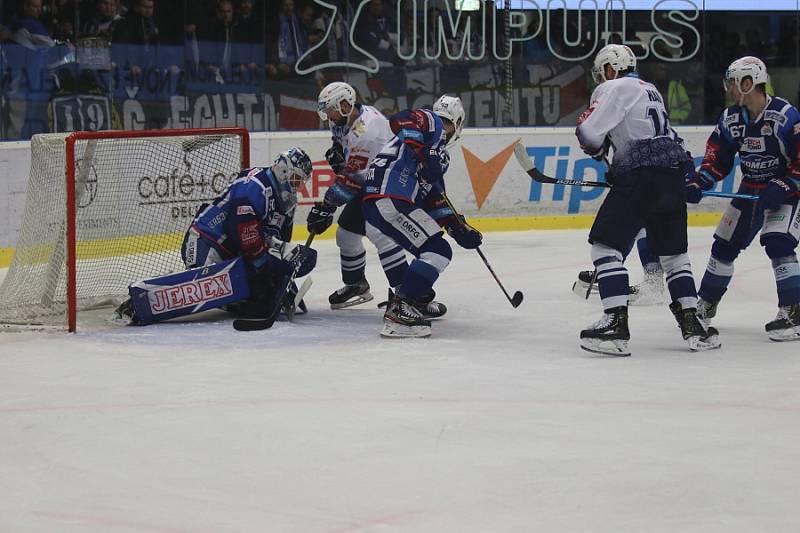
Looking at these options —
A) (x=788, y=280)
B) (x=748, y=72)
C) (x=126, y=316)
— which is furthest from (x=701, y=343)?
(x=126, y=316)

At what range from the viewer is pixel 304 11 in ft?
33.2

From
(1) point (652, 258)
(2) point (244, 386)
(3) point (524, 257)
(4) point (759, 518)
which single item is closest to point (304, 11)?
(3) point (524, 257)

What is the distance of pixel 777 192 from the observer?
5105 mm

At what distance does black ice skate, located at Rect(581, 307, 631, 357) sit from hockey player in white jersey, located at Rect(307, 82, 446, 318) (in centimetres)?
97

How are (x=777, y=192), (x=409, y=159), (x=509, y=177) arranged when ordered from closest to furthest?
(x=777, y=192) < (x=409, y=159) < (x=509, y=177)

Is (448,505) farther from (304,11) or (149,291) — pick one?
(304,11)

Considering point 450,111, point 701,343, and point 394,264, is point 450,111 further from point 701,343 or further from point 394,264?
point 701,343

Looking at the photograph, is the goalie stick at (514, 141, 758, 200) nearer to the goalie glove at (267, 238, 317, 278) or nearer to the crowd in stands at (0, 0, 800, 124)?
the goalie glove at (267, 238, 317, 278)

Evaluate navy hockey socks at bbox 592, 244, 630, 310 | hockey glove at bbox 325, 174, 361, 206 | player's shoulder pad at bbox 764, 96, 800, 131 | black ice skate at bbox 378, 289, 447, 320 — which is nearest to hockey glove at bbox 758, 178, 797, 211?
player's shoulder pad at bbox 764, 96, 800, 131

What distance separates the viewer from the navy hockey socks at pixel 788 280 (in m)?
5.17

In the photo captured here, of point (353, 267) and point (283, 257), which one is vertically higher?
point (283, 257)

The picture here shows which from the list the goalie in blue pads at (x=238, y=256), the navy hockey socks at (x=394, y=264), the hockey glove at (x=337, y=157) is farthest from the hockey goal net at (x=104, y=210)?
the navy hockey socks at (x=394, y=264)

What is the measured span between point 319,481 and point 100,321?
2717 mm

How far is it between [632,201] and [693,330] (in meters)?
0.53
